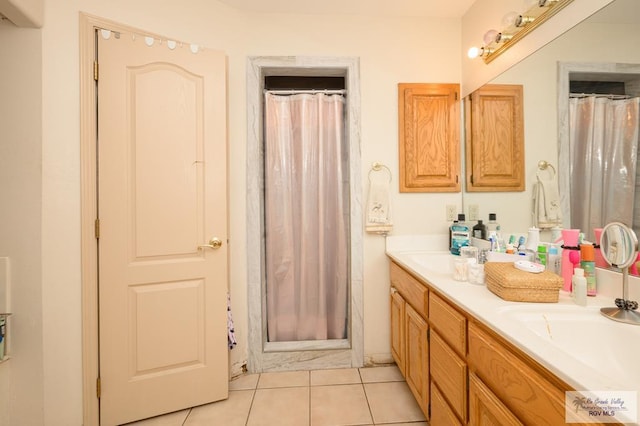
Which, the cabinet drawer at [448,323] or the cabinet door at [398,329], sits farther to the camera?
the cabinet door at [398,329]

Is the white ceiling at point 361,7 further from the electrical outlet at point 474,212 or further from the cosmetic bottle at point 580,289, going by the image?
the cosmetic bottle at point 580,289

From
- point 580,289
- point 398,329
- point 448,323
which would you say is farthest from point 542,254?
point 398,329

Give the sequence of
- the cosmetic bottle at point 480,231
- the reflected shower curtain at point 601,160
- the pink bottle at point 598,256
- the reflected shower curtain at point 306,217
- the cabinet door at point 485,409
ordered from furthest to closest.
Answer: the reflected shower curtain at point 306,217 < the cosmetic bottle at point 480,231 < the pink bottle at point 598,256 < the reflected shower curtain at point 601,160 < the cabinet door at point 485,409

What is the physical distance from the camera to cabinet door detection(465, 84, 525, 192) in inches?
60.1

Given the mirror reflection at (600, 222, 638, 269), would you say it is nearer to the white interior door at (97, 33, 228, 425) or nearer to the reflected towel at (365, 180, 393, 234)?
the reflected towel at (365, 180, 393, 234)

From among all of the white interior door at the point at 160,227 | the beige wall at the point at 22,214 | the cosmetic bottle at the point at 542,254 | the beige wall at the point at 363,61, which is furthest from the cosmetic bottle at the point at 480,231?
the beige wall at the point at 22,214

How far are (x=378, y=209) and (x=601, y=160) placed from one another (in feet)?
3.77

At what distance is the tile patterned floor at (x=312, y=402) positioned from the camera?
5.02ft

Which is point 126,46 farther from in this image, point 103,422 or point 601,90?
point 601,90

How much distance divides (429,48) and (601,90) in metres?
1.26

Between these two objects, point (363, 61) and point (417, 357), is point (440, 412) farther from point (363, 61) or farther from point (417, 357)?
point (363, 61)

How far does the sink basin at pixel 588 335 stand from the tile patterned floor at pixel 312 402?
0.98 m

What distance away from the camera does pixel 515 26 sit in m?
1.47

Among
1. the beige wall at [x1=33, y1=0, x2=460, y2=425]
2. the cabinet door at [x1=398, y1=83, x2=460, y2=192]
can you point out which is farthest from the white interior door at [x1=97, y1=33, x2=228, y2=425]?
the cabinet door at [x1=398, y1=83, x2=460, y2=192]
